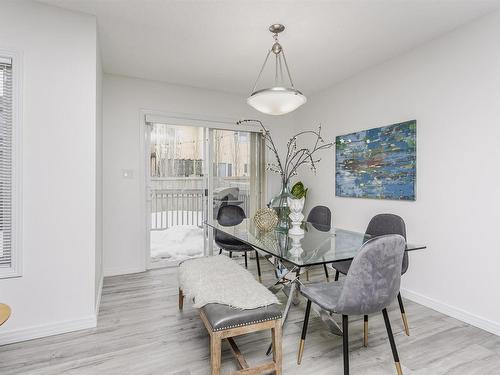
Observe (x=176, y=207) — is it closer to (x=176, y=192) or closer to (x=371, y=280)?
(x=176, y=192)

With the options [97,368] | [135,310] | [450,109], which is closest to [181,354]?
[97,368]

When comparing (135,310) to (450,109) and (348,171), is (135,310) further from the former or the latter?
(450,109)

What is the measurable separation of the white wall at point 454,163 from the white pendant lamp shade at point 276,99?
1361mm

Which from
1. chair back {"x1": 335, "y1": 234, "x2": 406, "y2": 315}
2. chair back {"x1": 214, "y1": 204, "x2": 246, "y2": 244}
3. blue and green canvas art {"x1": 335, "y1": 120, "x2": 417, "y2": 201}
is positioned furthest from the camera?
chair back {"x1": 214, "y1": 204, "x2": 246, "y2": 244}

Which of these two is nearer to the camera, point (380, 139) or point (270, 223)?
point (270, 223)

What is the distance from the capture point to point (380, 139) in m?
3.20

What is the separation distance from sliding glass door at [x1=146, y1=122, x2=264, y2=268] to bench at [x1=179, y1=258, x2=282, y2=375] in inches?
99.7

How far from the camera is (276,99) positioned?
2324 millimetres

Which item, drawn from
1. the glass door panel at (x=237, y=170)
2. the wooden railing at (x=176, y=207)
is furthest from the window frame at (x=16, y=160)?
the glass door panel at (x=237, y=170)

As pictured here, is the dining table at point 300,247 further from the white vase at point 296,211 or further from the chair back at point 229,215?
the chair back at point 229,215

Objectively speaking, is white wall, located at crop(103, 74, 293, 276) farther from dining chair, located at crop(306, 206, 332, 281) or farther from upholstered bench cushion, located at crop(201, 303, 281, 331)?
upholstered bench cushion, located at crop(201, 303, 281, 331)

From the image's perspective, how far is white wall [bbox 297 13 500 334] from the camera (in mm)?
2283

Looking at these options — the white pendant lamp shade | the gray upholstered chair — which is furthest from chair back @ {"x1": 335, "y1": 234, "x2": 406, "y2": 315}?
the white pendant lamp shade

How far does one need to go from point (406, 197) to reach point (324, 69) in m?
1.77
